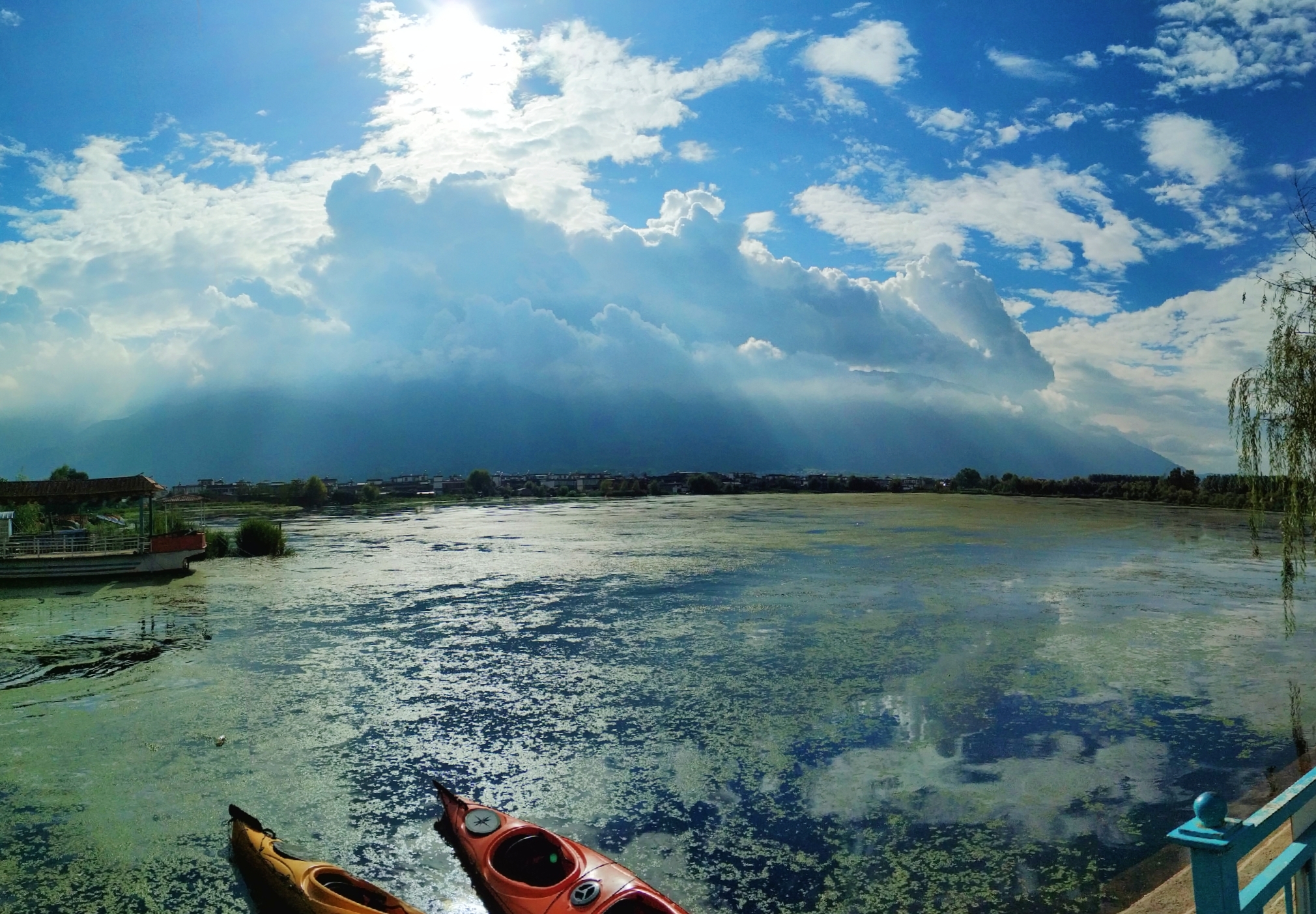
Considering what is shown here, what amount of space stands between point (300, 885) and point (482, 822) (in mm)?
1668

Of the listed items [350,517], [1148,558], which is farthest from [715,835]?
[350,517]

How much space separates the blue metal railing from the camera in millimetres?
2781

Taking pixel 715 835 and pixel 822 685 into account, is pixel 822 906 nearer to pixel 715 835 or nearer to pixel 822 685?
pixel 715 835

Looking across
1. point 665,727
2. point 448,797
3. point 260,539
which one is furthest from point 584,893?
point 260,539

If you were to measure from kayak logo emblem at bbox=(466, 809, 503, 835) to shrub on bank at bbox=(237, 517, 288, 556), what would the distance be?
31197mm

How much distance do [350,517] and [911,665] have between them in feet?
193

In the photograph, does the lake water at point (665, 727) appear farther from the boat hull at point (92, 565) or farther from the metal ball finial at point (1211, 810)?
the metal ball finial at point (1211, 810)

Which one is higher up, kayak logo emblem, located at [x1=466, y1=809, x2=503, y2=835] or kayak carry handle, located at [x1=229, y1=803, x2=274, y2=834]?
kayak logo emblem, located at [x1=466, y1=809, x2=503, y2=835]

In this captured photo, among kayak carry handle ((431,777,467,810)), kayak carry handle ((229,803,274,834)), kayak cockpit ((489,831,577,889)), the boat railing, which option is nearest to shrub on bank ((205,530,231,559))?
the boat railing

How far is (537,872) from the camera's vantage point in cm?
716

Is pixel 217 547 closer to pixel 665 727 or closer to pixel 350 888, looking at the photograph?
Answer: pixel 665 727

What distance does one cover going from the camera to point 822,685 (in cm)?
1415

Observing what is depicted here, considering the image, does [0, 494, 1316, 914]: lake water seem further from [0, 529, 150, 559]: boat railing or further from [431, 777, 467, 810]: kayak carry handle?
[0, 529, 150, 559]: boat railing

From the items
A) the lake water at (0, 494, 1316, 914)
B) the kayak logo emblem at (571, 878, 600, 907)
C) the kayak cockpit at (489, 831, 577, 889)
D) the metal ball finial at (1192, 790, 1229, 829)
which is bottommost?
the lake water at (0, 494, 1316, 914)
